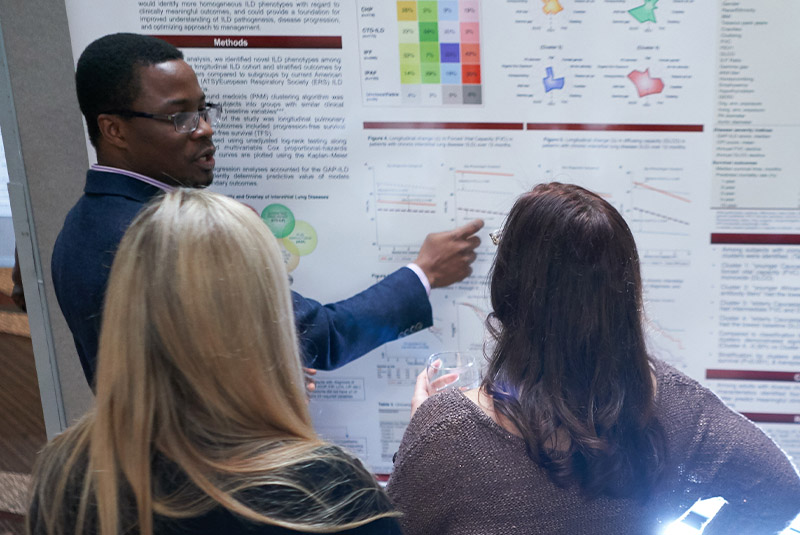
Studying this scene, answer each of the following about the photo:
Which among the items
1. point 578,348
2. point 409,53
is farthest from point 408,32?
point 578,348

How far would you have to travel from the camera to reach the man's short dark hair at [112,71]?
1540 mm

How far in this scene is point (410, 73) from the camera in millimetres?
1784

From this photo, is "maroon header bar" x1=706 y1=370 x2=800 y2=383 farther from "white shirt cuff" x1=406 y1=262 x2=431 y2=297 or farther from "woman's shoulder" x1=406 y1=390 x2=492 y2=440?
"woman's shoulder" x1=406 y1=390 x2=492 y2=440

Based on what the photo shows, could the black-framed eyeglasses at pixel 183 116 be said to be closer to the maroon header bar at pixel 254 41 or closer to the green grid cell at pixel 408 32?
the maroon header bar at pixel 254 41

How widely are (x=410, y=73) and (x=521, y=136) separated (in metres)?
0.32

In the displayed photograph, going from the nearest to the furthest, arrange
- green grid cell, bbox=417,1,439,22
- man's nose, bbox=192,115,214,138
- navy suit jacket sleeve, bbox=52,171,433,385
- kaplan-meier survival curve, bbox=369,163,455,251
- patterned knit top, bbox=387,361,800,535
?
patterned knit top, bbox=387,361,800,535
navy suit jacket sleeve, bbox=52,171,433,385
man's nose, bbox=192,115,214,138
green grid cell, bbox=417,1,439,22
kaplan-meier survival curve, bbox=369,163,455,251

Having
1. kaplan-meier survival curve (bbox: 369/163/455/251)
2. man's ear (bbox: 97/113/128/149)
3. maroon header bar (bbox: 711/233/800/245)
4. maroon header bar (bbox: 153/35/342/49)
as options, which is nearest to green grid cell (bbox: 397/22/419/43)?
maroon header bar (bbox: 153/35/342/49)

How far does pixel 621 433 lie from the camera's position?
1.17 meters

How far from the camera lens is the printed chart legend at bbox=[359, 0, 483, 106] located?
68.5 inches

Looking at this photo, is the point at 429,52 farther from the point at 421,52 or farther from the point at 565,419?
the point at 565,419

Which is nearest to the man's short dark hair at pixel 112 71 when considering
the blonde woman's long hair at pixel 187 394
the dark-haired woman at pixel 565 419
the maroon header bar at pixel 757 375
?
the blonde woman's long hair at pixel 187 394

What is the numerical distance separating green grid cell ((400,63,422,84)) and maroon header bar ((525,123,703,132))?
294 millimetres

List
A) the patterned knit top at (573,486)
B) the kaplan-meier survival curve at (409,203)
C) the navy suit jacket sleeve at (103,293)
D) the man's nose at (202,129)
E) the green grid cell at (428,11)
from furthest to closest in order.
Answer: the kaplan-meier survival curve at (409,203), the green grid cell at (428,11), the man's nose at (202,129), the navy suit jacket sleeve at (103,293), the patterned knit top at (573,486)

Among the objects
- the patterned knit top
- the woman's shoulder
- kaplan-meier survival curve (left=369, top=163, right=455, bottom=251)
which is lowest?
the patterned knit top
